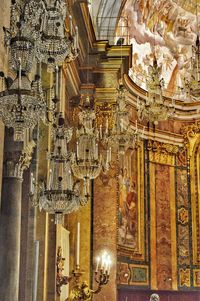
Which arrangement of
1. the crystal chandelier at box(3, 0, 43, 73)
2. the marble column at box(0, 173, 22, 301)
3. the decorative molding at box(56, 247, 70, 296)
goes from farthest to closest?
the decorative molding at box(56, 247, 70, 296) < the marble column at box(0, 173, 22, 301) < the crystal chandelier at box(3, 0, 43, 73)

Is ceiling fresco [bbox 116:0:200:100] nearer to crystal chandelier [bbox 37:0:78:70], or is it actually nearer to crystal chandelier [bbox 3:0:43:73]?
crystal chandelier [bbox 37:0:78:70]

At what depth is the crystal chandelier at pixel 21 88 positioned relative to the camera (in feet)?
16.6

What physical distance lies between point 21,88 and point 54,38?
82 centimetres

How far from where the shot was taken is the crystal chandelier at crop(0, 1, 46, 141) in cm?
506

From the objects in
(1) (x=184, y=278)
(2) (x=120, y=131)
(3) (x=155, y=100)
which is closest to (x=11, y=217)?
(2) (x=120, y=131)

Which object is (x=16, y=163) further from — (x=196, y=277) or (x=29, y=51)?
(x=196, y=277)

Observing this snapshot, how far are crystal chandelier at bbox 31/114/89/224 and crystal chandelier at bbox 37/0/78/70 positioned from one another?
1245 mm

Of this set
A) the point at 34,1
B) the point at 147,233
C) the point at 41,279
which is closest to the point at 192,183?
the point at 147,233

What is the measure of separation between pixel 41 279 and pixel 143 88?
8.72 metres

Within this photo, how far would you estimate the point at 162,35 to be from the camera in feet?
58.2

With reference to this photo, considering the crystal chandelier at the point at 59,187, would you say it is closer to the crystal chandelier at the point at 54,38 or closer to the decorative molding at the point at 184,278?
the crystal chandelier at the point at 54,38

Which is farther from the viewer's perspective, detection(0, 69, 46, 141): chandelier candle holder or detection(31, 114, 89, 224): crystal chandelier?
detection(31, 114, 89, 224): crystal chandelier

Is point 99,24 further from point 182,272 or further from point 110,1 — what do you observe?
point 182,272

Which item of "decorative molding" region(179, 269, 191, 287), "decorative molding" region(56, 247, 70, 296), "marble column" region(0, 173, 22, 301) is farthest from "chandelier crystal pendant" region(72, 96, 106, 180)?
"decorative molding" region(179, 269, 191, 287)
